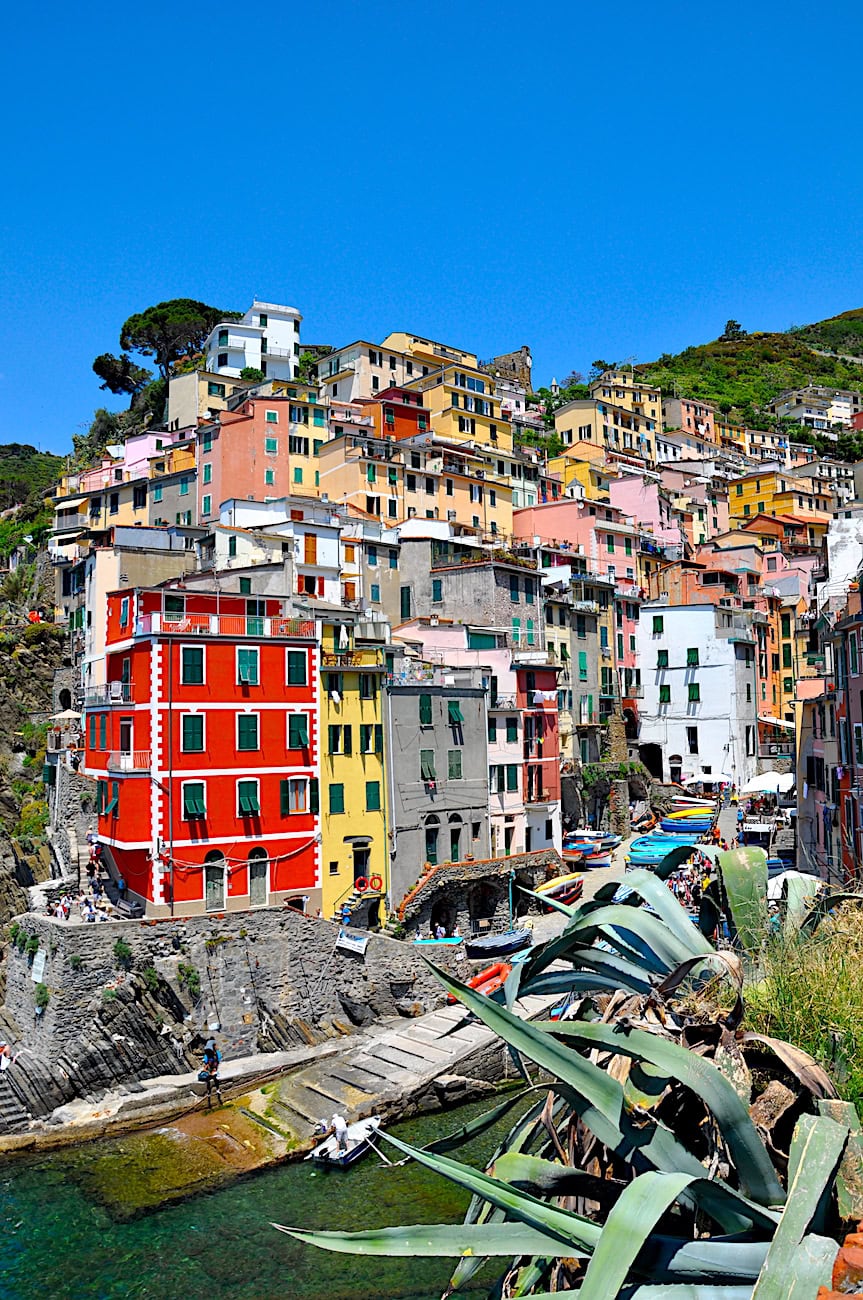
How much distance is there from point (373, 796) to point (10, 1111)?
16.0 metres

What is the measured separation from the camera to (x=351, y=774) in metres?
38.8

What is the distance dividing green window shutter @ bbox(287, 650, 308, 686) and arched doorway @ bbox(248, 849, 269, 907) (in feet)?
20.4

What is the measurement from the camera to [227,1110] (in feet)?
94.7

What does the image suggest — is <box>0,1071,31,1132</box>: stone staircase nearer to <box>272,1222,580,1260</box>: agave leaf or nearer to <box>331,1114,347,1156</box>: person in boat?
<box>331,1114,347,1156</box>: person in boat

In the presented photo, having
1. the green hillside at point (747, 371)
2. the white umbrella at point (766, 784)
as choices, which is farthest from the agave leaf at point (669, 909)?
the green hillside at point (747, 371)

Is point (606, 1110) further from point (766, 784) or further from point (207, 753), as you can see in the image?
point (766, 784)

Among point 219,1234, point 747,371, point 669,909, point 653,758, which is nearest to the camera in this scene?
point 669,909

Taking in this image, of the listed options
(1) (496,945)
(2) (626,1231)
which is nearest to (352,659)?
(1) (496,945)

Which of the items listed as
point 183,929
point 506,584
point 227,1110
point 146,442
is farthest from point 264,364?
point 227,1110

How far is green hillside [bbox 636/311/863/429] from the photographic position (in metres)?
146

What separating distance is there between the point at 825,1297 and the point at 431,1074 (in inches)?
1071

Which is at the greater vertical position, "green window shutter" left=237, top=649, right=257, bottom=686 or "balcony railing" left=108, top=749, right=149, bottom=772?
"green window shutter" left=237, top=649, right=257, bottom=686

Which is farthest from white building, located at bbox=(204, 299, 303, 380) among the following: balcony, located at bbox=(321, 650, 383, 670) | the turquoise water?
the turquoise water

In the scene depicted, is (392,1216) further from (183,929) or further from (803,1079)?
(803,1079)
